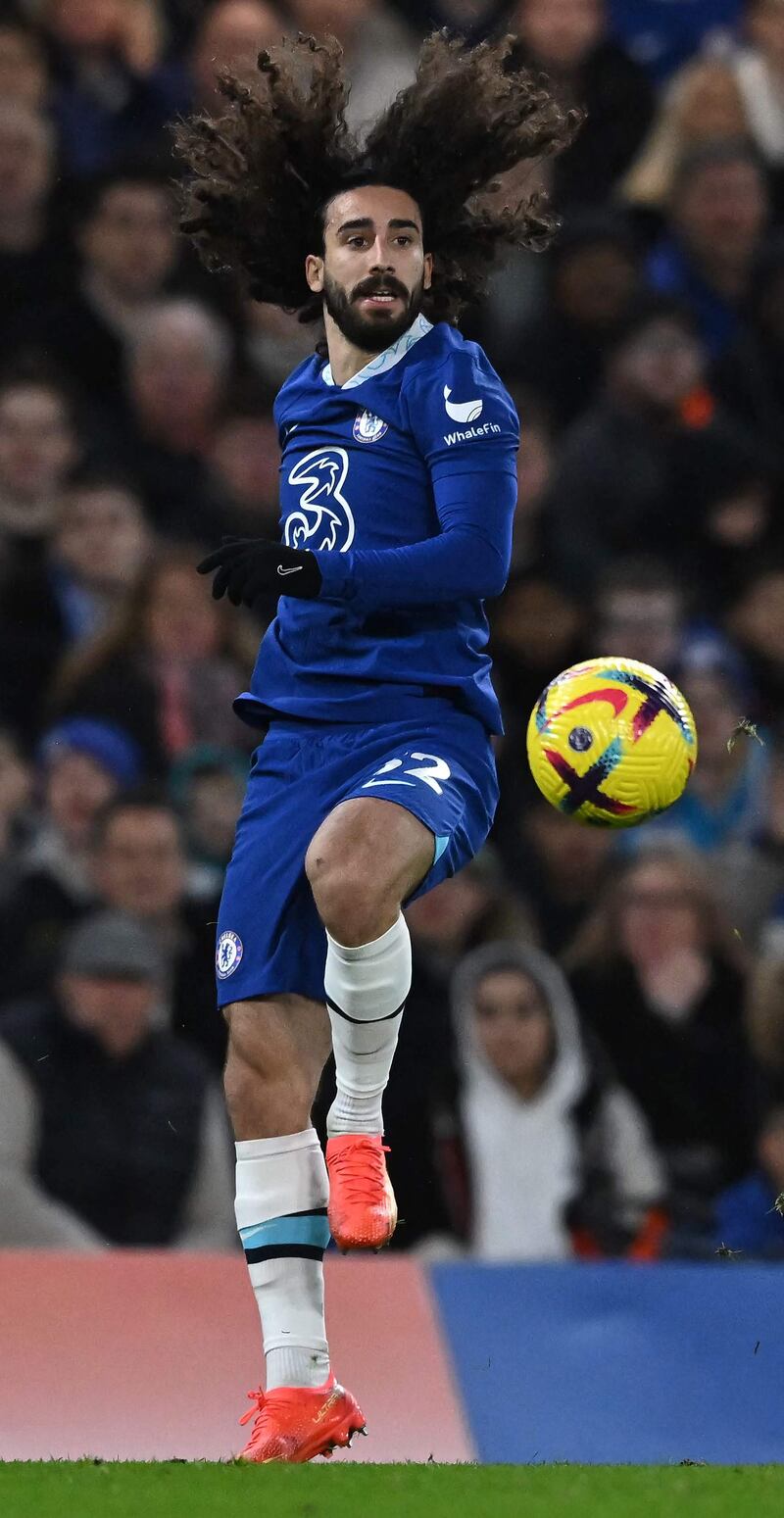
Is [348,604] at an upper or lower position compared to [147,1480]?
upper

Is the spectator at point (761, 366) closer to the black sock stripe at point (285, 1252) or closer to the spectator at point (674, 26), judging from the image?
the spectator at point (674, 26)

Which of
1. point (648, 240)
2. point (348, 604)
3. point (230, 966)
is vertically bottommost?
point (230, 966)

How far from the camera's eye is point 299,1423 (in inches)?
140

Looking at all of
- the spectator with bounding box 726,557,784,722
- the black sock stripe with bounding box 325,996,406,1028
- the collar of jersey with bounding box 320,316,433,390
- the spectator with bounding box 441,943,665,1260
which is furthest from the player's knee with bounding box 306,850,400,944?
the spectator with bounding box 726,557,784,722

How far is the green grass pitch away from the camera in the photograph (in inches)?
113

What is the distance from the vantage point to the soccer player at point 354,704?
3.49m

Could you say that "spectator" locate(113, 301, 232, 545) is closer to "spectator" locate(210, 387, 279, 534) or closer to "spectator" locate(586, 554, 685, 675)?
"spectator" locate(210, 387, 279, 534)

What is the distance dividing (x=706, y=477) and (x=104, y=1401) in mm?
3627

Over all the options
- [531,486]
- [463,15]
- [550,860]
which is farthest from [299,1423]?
[463,15]

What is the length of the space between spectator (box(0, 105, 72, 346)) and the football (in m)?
3.06

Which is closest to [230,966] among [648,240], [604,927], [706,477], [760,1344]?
[760,1344]

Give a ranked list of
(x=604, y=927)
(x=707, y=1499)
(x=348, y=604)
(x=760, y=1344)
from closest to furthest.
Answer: (x=707, y=1499) < (x=348, y=604) < (x=760, y=1344) < (x=604, y=927)

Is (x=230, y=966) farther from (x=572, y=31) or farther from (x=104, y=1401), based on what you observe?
(x=572, y=31)

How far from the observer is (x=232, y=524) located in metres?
6.43
